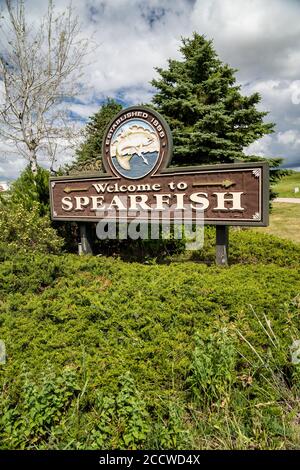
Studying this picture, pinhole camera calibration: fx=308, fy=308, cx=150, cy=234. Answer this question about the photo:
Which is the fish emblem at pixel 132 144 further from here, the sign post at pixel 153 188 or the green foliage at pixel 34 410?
the green foliage at pixel 34 410

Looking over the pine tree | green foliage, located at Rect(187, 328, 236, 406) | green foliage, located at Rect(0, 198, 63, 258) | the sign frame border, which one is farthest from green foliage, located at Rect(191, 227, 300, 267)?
the pine tree

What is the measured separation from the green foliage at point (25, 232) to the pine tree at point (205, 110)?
769cm

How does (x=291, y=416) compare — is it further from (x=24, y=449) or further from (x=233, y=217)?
(x=233, y=217)

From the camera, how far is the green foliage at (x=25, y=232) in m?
6.80

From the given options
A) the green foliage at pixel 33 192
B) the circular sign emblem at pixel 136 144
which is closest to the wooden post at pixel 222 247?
the circular sign emblem at pixel 136 144

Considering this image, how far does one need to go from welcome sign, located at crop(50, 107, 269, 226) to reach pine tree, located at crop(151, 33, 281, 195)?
687 centimetres

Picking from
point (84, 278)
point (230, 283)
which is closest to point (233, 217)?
point (230, 283)

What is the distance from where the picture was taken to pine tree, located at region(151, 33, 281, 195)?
13.2 meters

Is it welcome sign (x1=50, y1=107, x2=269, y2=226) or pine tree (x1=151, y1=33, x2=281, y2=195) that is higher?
pine tree (x1=151, y1=33, x2=281, y2=195)

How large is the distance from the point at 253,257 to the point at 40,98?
9934mm

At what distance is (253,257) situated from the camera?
6.68m

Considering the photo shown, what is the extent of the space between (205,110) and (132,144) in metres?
8.33

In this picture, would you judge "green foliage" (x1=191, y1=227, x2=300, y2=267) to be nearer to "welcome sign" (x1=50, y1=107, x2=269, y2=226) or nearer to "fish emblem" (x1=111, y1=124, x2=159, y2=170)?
"welcome sign" (x1=50, y1=107, x2=269, y2=226)

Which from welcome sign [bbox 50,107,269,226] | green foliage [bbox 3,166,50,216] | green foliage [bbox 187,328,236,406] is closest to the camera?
green foliage [bbox 187,328,236,406]
